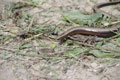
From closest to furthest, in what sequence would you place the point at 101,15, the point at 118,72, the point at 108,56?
the point at 118,72, the point at 108,56, the point at 101,15

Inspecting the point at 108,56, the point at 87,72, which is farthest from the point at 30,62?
the point at 108,56

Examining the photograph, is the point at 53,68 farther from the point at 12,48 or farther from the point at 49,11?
the point at 49,11

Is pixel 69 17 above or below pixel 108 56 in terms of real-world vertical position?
above

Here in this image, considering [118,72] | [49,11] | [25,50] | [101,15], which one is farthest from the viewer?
[49,11]

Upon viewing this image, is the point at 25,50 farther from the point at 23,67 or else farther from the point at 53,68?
the point at 53,68

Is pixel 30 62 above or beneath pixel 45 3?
beneath

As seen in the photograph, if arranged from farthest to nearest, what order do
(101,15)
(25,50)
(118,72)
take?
1. (101,15)
2. (25,50)
3. (118,72)

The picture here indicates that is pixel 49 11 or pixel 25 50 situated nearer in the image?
pixel 25 50

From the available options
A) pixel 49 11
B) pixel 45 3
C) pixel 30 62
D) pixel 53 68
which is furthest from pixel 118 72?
pixel 45 3

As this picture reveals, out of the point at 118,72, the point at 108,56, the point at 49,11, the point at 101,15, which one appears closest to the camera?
the point at 118,72
